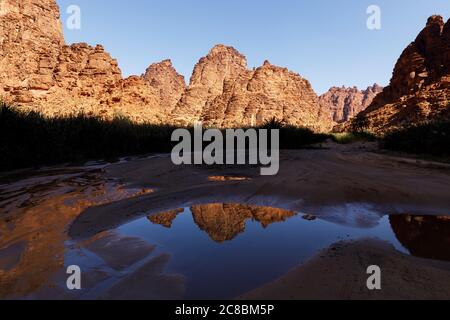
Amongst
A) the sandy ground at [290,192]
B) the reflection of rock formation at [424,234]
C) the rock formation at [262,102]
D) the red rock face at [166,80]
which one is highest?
the red rock face at [166,80]

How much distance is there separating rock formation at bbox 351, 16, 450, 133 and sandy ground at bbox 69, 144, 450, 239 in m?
49.1

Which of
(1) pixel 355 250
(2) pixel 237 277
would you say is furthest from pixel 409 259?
(2) pixel 237 277

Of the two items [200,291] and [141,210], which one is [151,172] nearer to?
[141,210]

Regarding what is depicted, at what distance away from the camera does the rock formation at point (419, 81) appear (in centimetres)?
5288

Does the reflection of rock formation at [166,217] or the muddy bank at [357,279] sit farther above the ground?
the muddy bank at [357,279]

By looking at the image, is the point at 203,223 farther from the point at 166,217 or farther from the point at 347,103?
the point at 347,103

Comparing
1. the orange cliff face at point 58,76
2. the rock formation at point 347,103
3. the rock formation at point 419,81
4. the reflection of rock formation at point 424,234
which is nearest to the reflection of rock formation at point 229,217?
the reflection of rock formation at point 424,234

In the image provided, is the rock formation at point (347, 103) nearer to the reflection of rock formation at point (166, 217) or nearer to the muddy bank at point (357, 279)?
the reflection of rock formation at point (166, 217)

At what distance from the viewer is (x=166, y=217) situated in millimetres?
4512

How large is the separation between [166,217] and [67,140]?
10190mm

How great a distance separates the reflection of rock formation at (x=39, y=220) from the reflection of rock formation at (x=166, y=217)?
108 centimetres

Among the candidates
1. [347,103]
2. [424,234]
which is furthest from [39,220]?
[347,103]

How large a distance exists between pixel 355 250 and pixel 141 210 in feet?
9.95
